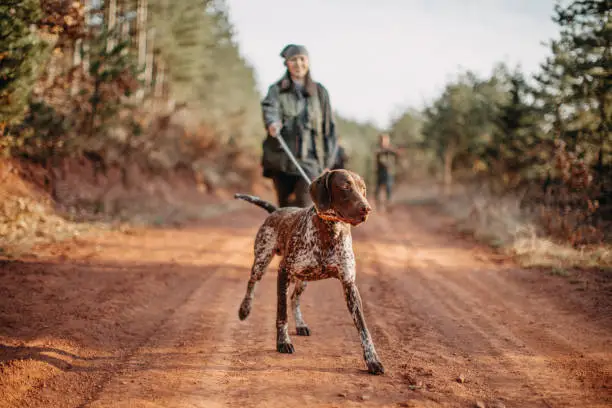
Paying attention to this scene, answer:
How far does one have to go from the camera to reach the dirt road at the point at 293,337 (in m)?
2.91

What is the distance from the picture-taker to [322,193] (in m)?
3.29

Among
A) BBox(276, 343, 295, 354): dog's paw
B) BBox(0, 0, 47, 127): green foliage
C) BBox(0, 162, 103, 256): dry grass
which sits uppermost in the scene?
BBox(0, 0, 47, 127): green foliage

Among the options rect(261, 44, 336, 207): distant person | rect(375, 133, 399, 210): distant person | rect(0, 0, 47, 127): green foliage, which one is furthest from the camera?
rect(375, 133, 399, 210): distant person

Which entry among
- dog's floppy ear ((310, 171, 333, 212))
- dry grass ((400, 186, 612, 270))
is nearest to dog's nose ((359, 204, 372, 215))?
dog's floppy ear ((310, 171, 333, 212))

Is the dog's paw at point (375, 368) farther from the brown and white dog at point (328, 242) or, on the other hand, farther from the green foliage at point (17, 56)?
the green foliage at point (17, 56)

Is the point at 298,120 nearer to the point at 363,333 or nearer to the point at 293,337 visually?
the point at 293,337

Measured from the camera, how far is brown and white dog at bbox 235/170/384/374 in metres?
3.22

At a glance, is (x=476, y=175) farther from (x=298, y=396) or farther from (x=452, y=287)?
(x=298, y=396)

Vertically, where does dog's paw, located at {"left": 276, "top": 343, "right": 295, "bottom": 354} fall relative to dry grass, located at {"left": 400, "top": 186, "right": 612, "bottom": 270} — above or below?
below

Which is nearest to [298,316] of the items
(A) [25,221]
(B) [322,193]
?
(B) [322,193]

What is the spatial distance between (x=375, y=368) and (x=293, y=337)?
43.0 inches

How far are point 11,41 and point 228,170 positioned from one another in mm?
14816

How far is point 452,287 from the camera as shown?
5961mm

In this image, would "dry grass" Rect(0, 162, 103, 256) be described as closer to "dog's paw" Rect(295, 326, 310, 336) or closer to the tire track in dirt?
"dog's paw" Rect(295, 326, 310, 336)
